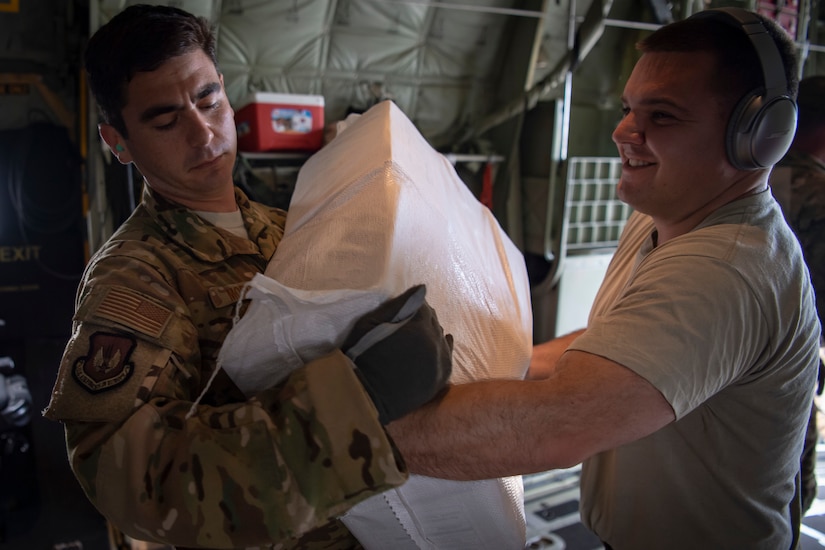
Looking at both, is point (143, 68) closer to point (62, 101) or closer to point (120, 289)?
point (120, 289)

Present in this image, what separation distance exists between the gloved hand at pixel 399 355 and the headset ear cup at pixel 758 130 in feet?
2.20

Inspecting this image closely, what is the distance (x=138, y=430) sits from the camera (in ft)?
2.52

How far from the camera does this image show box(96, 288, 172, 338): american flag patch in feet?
2.83

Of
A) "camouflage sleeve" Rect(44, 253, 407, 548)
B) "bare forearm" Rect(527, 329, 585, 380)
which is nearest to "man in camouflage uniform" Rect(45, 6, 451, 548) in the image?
"camouflage sleeve" Rect(44, 253, 407, 548)

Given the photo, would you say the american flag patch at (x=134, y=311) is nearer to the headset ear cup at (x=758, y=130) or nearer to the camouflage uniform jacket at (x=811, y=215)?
the headset ear cup at (x=758, y=130)

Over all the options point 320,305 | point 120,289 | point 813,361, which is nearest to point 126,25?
point 120,289

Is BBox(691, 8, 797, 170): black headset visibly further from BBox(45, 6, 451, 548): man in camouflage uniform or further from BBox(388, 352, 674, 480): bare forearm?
BBox(45, 6, 451, 548): man in camouflage uniform

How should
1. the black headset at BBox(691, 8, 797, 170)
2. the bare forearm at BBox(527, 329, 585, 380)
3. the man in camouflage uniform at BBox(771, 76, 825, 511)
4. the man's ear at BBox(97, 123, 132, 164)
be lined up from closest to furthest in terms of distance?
the black headset at BBox(691, 8, 797, 170)
the man's ear at BBox(97, 123, 132, 164)
the bare forearm at BBox(527, 329, 585, 380)
the man in camouflage uniform at BBox(771, 76, 825, 511)

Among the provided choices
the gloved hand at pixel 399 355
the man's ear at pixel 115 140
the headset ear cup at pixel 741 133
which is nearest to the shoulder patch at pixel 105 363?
the gloved hand at pixel 399 355

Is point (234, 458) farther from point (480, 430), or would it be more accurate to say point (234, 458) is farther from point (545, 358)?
point (545, 358)

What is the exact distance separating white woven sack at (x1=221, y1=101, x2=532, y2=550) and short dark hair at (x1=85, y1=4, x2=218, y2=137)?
388 mm

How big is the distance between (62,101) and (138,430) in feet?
9.13

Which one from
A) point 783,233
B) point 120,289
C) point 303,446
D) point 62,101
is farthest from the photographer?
point 62,101

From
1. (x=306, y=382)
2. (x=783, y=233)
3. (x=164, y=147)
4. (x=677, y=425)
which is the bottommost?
(x=677, y=425)
